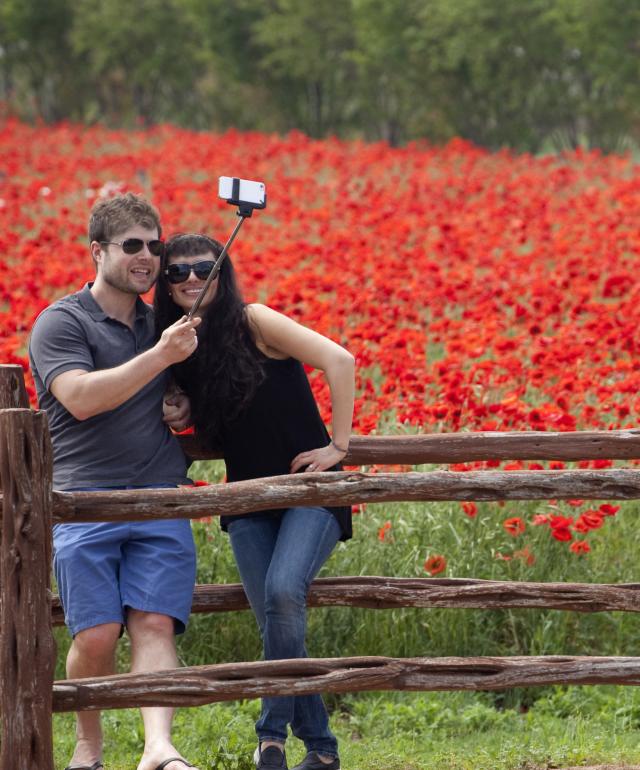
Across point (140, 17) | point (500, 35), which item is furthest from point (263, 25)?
point (500, 35)

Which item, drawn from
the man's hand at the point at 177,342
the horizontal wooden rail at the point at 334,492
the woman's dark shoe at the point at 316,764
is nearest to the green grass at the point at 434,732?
the woman's dark shoe at the point at 316,764

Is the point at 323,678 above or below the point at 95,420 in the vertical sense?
below

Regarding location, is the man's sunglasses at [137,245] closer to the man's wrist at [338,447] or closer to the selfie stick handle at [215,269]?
the selfie stick handle at [215,269]

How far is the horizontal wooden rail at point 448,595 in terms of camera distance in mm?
4555

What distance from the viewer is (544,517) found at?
17.7ft

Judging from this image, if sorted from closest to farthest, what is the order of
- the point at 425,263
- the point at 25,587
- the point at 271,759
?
1. the point at 25,587
2. the point at 271,759
3. the point at 425,263

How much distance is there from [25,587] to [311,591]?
1.16 m

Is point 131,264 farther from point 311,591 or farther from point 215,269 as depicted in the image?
point 311,591

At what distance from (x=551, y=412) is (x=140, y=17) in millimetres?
24259

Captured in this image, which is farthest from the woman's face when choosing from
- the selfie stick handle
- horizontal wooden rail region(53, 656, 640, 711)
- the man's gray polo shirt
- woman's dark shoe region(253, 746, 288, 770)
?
woman's dark shoe region(253, 746, 288, 770)

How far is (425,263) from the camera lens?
9023 millimetres

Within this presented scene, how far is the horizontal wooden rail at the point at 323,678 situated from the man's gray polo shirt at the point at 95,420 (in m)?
0.62

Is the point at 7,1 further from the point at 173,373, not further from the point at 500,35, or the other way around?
the point at 173,373

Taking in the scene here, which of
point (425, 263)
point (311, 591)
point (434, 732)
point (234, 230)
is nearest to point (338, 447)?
point (311, 591)
